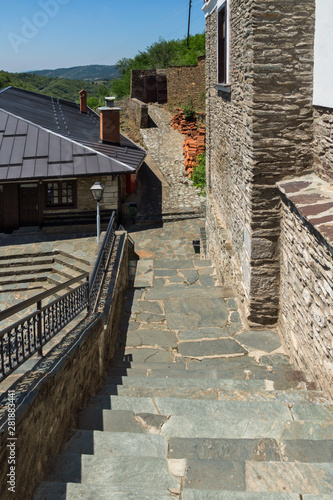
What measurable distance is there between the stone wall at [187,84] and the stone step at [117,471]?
2508cm

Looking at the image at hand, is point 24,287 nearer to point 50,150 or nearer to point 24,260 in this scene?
point 24,260

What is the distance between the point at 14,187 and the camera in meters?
13.8

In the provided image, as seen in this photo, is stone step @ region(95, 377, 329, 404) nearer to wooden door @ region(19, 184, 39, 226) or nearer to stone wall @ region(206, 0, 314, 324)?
stone wall @ region(206, 0, 314, 324)

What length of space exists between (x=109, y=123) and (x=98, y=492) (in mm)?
14852

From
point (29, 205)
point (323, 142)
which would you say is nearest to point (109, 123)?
point (29, 205)

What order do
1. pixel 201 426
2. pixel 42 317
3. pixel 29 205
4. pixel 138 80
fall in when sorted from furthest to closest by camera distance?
pixel 138 80 < pixel 29 205 < pixel 42 317 < pixel 201 426

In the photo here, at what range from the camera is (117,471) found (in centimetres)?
312

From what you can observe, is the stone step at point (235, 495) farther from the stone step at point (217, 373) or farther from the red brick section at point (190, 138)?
the red brick section at point (190, 138)

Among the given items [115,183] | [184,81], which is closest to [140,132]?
[184,81]

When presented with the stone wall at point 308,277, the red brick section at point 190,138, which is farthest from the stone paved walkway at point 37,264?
the red brick section at point 190,138

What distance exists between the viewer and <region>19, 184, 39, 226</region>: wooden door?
14.1 m

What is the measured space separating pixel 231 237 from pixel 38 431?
19.8ft

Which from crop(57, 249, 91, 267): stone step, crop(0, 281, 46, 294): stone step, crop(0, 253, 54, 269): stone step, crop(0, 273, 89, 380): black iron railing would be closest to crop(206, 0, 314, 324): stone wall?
crop(0, 273, 89, 380): black iron railing

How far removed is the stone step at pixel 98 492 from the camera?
278 centimetres
